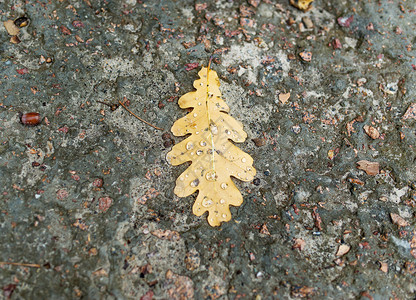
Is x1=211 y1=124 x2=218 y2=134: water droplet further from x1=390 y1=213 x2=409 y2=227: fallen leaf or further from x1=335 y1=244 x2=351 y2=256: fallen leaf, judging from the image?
x1=390 y1=213 x2=409 y2=227: fallen leaf

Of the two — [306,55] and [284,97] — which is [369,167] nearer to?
[284,97]

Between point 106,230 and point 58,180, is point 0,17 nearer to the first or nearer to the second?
point 58,180

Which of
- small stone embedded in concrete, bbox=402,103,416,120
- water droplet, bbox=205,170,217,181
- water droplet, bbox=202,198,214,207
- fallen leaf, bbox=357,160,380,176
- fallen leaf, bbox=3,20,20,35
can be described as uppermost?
fallen leaf, bbox=3,20,20,35

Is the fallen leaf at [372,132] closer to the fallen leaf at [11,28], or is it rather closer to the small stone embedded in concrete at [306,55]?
the small stone embedded in concrete at [306,55]

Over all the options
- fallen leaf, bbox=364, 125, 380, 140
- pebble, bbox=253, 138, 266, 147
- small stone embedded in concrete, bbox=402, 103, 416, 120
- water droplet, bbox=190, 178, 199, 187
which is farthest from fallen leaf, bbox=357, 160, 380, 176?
water droplet, bbox=190, 178, 199, 187

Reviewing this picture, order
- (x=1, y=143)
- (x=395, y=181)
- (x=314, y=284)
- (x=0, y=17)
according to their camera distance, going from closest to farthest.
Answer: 1. (x=314, y=284)
2. (x=1, y=143)
3. (x=395, y=181)
4. (x=0, y=17)

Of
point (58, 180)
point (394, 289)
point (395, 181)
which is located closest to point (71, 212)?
point (58, 180)

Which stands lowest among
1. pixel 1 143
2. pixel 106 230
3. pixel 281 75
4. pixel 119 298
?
pixel 119 298
